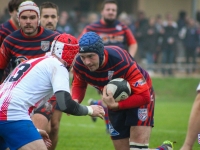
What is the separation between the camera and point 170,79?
20.3m

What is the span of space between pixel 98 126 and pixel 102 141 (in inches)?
105

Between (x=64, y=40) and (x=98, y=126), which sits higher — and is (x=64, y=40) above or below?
above

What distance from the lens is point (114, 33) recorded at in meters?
11.4

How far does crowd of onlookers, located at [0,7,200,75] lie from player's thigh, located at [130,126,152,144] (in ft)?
43.8

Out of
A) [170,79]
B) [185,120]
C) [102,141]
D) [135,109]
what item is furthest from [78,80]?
[170,79]

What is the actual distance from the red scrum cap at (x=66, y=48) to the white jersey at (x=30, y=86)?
13cm

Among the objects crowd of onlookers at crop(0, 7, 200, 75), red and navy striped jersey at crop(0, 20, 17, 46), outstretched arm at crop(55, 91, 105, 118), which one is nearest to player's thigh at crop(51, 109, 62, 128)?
red and navy striped jersey at crop(0, 20, 17, 46)

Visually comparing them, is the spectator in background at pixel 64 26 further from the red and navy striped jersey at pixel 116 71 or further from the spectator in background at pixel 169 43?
the red and navy striped jersey at pixel 116 71

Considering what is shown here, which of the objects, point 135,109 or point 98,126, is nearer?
point 135,109

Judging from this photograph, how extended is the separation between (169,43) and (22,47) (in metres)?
13.5

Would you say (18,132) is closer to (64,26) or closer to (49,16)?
(49,16)

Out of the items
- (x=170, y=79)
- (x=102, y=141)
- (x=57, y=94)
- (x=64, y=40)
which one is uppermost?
(x=64, y=40)

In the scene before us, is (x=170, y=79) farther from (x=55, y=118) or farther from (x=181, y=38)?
(x=55, y=118)

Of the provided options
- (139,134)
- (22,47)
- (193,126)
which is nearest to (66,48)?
(139,134)
